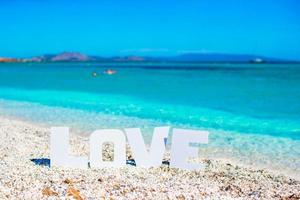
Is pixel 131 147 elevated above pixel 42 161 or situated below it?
above

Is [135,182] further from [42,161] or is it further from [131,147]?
[42,161]

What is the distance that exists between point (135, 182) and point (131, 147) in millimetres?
1339

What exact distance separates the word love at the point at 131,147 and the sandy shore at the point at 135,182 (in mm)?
220

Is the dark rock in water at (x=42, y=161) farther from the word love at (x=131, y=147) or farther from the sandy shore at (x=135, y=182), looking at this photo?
the word love at (x=131, y=147)

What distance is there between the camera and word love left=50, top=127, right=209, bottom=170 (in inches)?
336

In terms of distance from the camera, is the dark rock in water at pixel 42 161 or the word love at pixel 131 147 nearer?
the word love at pixel 131 147

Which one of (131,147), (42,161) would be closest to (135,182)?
(131,147)

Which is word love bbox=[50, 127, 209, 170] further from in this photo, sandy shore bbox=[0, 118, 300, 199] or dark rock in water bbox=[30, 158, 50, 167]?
dark rock in water bbox=[30, 158, 50, 167]

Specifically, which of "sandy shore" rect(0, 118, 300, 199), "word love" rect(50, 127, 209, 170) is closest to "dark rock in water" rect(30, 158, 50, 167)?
"sandy shore" rect(0, 118, 300, 199)

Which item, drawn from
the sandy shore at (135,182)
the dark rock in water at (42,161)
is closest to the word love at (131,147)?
the sandy shore at (135,182)

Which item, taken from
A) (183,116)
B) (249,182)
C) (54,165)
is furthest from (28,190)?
(183,116)

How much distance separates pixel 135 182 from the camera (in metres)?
7.64

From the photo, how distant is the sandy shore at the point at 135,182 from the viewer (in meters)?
6.93

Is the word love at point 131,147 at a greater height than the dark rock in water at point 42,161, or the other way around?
the word love at point 131,147
